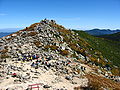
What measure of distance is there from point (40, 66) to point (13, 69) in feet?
13.9

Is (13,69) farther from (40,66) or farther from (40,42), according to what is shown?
(40,42)

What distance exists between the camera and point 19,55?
25.3 metres

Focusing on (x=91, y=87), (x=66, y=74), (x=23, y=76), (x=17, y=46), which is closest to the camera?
(x=91, y=87)

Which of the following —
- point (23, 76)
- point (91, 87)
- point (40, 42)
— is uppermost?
point (40, 42)

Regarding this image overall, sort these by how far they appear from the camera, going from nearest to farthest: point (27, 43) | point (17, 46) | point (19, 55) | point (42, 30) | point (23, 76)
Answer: point (23, 76), point (19, 55), point (17, 46), point (27, 43), point (42, 30)

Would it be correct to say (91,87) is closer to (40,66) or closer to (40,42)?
(40,66)

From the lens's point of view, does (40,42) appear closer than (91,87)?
No

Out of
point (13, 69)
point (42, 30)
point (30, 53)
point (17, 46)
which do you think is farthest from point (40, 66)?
point (42, 30)

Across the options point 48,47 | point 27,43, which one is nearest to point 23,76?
point 48,47

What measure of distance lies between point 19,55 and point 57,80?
38.1 ft

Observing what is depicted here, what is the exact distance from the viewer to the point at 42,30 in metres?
42.5

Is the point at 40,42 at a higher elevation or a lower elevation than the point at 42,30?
lower

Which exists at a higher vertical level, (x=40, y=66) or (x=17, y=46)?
(x=17, y=46)

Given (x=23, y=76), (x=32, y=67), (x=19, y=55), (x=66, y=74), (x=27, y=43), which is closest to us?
(x=23, y=76)
